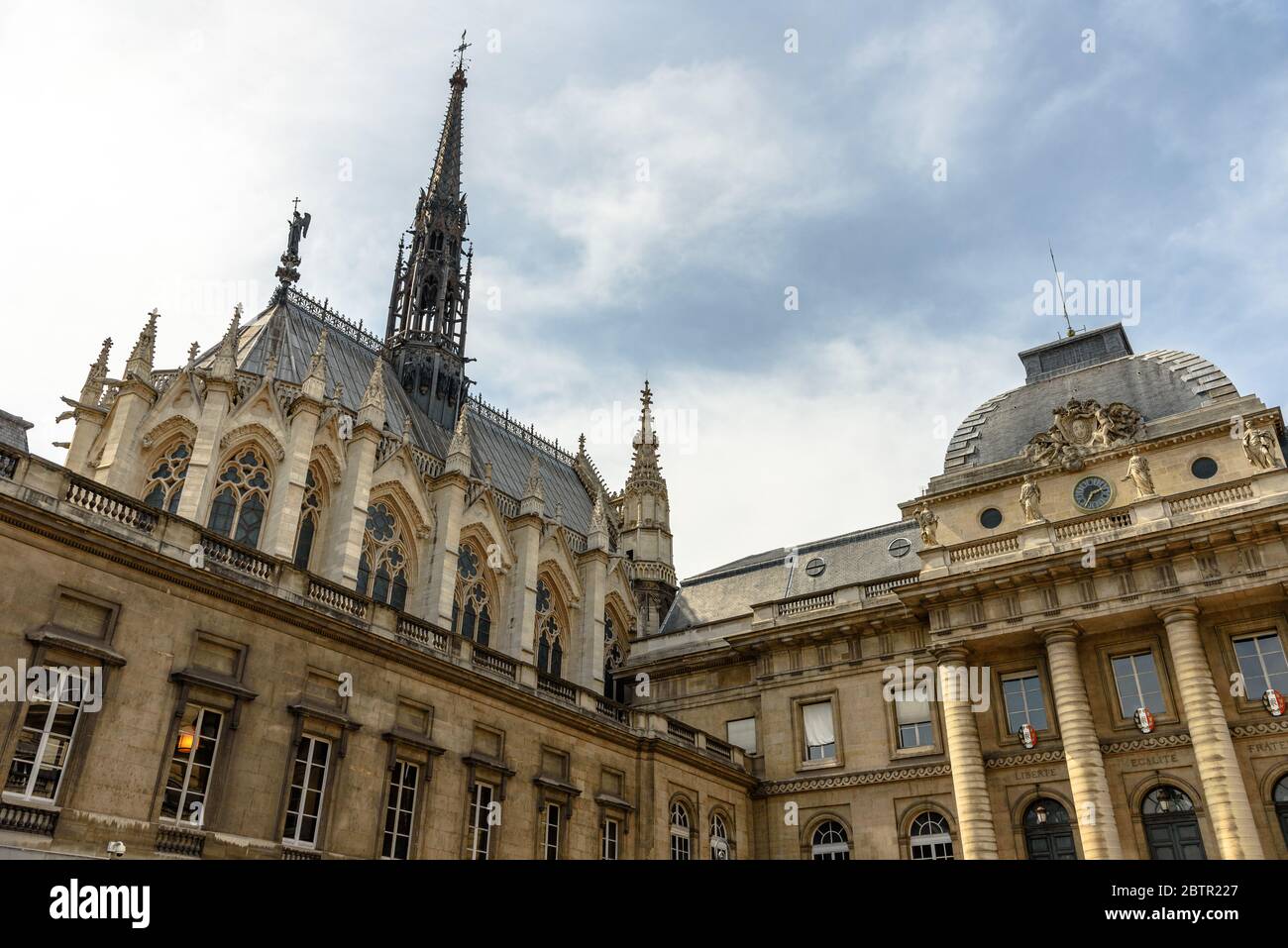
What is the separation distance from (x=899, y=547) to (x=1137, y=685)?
34.0 ft

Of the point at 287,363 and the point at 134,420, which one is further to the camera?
the point at 287,363

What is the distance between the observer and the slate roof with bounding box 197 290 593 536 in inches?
1460

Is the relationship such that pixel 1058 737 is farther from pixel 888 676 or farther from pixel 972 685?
pixel 888 676

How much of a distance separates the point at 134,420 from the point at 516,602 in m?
14.5

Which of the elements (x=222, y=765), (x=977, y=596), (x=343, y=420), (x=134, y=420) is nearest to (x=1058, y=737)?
(x=977, y=596)

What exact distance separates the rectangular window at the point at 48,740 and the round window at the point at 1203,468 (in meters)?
29.6

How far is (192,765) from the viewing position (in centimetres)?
1791

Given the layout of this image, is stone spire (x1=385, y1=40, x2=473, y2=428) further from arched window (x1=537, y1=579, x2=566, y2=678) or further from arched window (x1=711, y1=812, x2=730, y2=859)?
arched window (x1=711, y1=812, x2=730, y2=859)

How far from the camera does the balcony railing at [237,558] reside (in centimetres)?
1939

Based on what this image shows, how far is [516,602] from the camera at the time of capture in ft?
122

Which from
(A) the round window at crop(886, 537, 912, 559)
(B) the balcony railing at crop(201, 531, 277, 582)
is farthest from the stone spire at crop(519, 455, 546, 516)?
(B) the balcony railing at crop(201, 531, 277, 582)

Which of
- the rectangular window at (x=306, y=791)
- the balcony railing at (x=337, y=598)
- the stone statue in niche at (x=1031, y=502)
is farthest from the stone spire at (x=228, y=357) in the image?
the stone statue in niche at (x=1031, y=502)

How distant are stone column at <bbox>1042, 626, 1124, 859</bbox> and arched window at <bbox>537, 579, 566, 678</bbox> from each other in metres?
18.9

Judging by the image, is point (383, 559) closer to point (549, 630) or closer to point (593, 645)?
point (549, 630)
